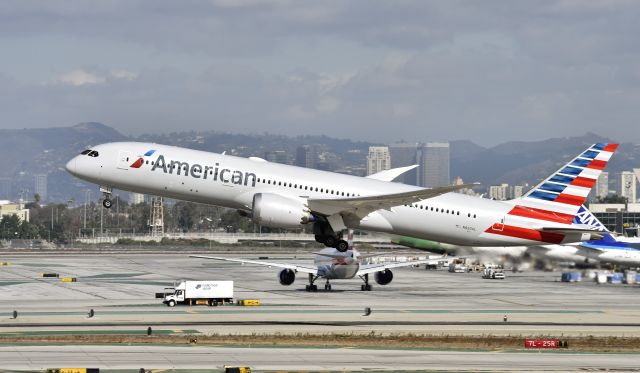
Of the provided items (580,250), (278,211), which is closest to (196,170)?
(278,211)

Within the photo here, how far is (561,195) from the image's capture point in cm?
7400

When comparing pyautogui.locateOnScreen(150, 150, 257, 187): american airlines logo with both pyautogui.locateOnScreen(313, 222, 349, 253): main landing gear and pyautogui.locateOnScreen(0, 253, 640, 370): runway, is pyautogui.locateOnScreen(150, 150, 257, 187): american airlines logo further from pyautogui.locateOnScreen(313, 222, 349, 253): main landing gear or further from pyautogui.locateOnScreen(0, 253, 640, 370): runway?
pyautogui.locateOnScreen(0, 253, 640, 370): runway

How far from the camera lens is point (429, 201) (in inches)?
2822

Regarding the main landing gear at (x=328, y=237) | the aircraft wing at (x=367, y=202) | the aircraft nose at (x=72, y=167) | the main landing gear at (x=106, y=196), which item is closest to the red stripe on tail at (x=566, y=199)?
the aircraft wing at (x=367, y=202)

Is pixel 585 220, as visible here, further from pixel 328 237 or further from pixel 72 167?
pixel 72 167

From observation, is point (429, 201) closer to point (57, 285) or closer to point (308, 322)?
point (308, 322)

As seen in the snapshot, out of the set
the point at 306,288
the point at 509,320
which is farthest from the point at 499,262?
the point at 306,288

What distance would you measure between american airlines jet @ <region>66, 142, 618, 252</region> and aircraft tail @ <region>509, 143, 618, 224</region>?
69mm

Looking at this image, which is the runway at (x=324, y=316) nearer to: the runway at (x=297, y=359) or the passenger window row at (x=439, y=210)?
the runway at (x=297, y=359)

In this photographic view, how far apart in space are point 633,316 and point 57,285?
5051 cm

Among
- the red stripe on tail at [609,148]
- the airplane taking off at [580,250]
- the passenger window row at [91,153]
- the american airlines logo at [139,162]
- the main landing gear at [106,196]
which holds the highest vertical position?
the red stripe on tail at [609,148]

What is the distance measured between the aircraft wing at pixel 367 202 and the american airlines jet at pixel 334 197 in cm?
6

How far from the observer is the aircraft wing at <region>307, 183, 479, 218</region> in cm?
6662

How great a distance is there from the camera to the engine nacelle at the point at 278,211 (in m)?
66.6
